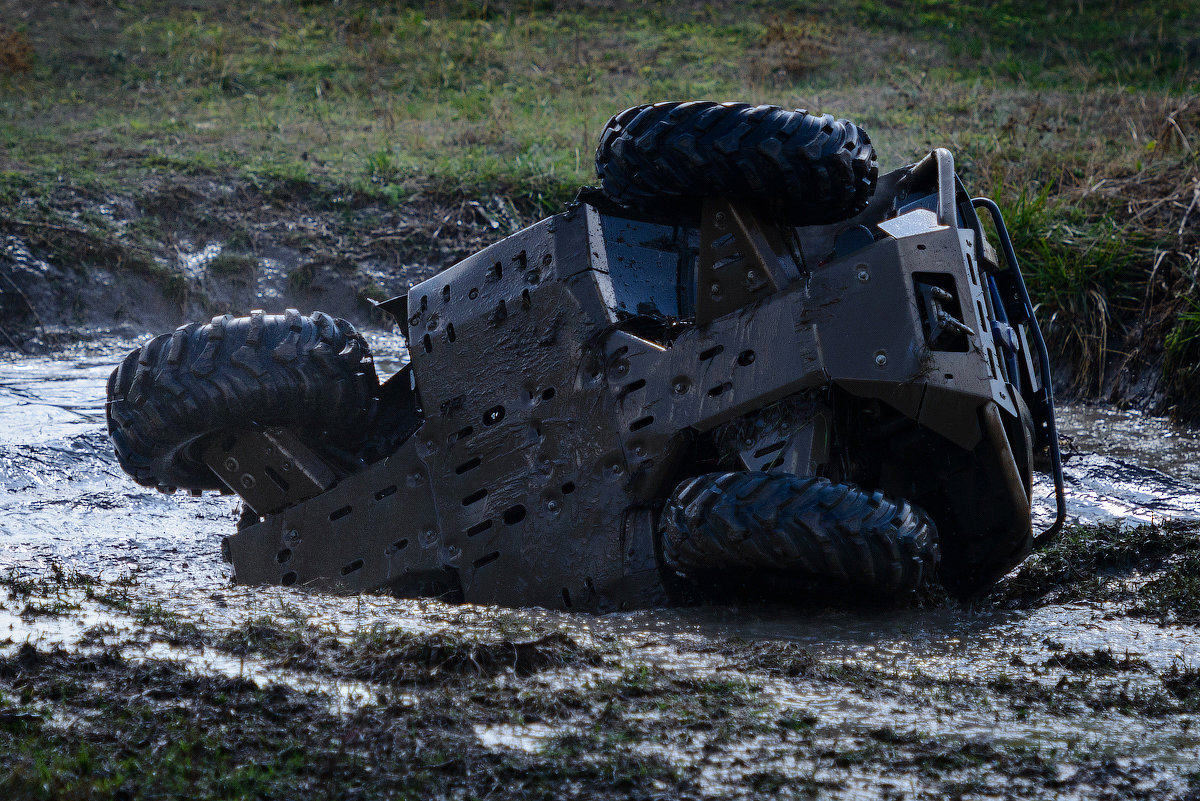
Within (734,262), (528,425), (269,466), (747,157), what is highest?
(747,157)

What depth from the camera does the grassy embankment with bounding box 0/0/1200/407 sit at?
638 centimetres

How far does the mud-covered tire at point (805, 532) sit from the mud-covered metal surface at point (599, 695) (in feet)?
0.46

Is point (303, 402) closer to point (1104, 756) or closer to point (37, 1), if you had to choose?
point (1104, 756)

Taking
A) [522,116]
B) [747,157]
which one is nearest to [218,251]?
[522,116]

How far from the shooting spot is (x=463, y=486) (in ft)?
10.3

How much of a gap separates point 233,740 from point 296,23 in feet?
42.7

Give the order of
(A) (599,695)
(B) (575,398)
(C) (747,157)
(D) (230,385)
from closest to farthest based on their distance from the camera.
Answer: (A) (599,695), (C) (747,157), (B) (575,398), (D) (230,385)

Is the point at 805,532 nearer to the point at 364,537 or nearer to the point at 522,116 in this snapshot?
the point at 364,537

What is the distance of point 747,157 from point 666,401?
25.6 inches

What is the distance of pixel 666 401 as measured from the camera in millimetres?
2893

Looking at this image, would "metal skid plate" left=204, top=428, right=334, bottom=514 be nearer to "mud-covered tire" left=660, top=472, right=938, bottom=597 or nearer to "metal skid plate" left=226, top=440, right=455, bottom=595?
"metal skid plate" left=226, top=440, right=455, bottom=595

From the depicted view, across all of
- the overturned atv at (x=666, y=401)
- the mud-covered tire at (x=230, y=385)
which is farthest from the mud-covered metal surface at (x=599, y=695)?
the mud-covered tire at (x=230, y=385)

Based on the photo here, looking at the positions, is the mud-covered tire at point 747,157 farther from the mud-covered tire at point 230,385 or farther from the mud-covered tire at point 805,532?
the mud-covered tire at point 230,385

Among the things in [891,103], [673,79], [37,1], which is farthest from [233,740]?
[37,1]
